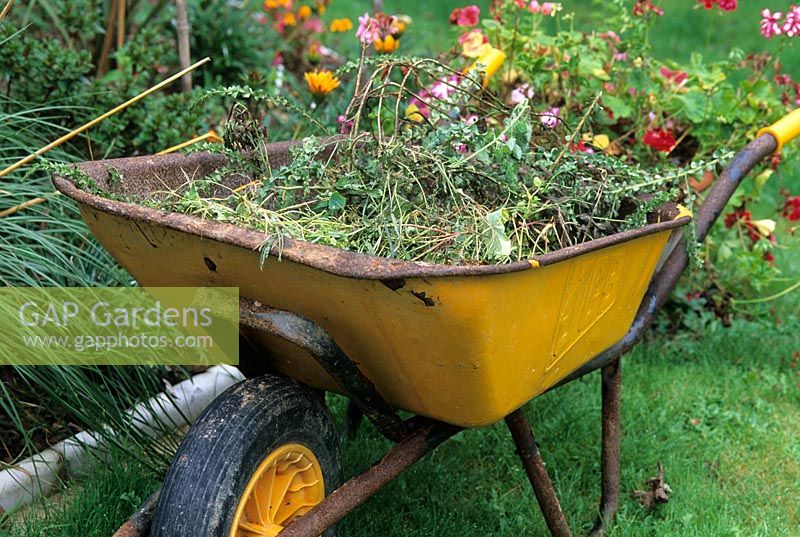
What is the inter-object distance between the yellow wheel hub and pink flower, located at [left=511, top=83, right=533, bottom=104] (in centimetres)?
147

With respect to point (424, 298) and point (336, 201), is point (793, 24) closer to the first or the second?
point (336, 201)

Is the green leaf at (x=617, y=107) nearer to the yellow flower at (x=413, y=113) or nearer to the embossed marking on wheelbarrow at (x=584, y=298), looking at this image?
the yellow flower at (x=413, y=113)

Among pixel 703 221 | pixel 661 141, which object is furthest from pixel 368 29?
pixel 703 221

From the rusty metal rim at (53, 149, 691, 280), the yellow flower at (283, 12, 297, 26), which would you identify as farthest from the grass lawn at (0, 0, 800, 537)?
the yellow flower at (283, 12, 297, 26)

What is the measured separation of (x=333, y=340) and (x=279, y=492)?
36 cm

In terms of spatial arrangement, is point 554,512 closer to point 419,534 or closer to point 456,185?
point 419,534

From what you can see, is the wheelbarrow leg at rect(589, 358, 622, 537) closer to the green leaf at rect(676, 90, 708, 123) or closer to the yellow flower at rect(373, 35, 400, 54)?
the green leaf at rect(676, 90, 708, 123)

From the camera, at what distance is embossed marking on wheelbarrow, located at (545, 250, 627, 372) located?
67.4 inches

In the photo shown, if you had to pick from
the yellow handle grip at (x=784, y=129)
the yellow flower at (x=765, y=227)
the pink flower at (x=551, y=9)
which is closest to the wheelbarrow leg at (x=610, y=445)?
the yellow handle grip at (x=784, y=129)

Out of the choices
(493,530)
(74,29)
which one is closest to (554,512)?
(493,530)

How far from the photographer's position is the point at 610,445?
2.26 meters

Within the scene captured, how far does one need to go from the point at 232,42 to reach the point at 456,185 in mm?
2740

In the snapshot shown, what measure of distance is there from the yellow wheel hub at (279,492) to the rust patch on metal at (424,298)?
457 millimetres

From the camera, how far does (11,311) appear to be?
224 centimetres
